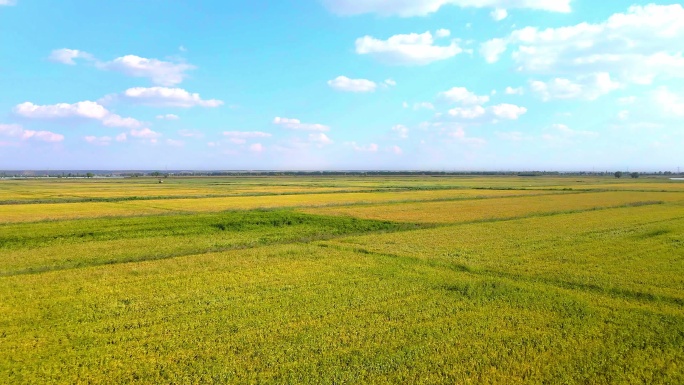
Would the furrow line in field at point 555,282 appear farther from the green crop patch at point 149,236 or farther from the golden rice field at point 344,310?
the green crop patch at point 149,236

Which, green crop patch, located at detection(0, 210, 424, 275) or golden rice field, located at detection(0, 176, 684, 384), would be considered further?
green crop patch, located at detection(0, 210, 424, 275)

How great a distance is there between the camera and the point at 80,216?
101 feet

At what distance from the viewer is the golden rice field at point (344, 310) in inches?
304

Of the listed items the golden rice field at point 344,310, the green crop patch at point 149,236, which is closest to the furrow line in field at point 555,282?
the golden rice field at point 344,310

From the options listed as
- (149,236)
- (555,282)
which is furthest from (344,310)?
(149,236)

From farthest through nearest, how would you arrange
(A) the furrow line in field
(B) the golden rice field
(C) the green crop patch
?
(C) the green crop patch → (A) the furrow line in field → (B) the golden rice field

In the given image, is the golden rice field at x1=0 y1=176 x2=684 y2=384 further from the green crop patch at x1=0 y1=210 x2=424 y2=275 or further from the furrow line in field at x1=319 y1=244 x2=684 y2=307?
the green crop patch at x1=0 y1=210 x2=424 y2=275

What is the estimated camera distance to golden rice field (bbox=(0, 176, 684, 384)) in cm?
772

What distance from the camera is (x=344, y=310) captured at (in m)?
10.7

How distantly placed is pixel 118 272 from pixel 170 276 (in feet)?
7.05

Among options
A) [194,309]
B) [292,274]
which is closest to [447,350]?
[194,309]

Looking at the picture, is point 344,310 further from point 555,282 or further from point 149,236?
point 149,236

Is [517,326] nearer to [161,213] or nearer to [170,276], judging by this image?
[170,276]

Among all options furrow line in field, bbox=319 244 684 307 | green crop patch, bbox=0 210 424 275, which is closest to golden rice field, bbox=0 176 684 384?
furrow line in field, bbox=319 244 684 307
